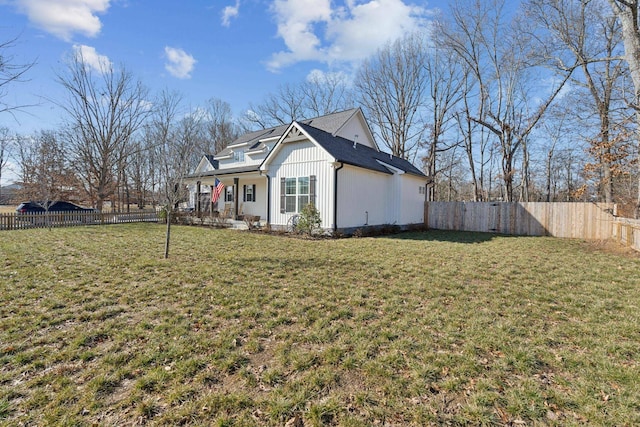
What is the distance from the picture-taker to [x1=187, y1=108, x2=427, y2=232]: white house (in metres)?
12.5

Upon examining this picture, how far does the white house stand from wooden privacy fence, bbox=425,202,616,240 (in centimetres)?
160

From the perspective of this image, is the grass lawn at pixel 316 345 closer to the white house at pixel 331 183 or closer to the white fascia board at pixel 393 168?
the white house at pixel 331 183

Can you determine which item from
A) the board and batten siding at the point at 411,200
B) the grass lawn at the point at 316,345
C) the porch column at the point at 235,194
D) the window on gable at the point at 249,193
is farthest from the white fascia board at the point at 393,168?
the grass lawn at the point at 316,345

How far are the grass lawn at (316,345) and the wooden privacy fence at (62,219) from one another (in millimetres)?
10774

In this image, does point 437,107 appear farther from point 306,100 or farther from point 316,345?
point 316,345

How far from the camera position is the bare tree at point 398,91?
84.5 feet

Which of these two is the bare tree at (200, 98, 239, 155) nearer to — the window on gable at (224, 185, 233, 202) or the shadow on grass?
the window on gable at (224, 185, 233, 202)

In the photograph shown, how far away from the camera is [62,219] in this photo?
15.6m

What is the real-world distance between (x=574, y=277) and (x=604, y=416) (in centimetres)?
525

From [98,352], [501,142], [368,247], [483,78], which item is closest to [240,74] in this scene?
[368,247]

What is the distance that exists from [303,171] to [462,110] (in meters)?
19.4

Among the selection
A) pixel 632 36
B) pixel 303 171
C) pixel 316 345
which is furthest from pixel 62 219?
pixel 632 36

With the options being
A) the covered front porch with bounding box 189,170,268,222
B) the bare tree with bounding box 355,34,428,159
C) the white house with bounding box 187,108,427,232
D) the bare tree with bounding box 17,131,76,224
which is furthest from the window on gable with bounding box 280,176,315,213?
the bare tree with bounding box 17,131,76,224

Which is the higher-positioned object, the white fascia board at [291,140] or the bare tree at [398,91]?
the bare tree at [398,91]
